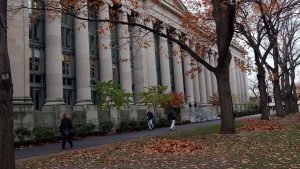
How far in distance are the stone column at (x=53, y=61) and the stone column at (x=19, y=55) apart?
3.98 meters

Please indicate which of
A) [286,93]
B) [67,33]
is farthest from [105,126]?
[286,93]

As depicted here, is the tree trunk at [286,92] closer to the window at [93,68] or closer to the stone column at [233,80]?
the window at [93,68]

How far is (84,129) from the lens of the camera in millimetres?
30828

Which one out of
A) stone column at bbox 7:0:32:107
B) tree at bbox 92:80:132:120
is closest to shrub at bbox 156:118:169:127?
tree at bbox 92:80:132:120

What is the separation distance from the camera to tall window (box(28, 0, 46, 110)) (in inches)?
1356

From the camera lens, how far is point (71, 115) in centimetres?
3275

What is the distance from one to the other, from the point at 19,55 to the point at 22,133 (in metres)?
6.65

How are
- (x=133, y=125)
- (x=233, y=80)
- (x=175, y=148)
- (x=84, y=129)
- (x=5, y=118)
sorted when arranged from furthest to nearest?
(x=233, y=80) → (x=133, y=125) → (x=84, y=129) → (x=175, y=148) → (x=5, y=118)

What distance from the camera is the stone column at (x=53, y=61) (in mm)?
33438

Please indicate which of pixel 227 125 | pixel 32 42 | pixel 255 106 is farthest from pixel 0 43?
pixel 255 106

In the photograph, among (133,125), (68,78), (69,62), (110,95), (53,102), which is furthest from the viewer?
(69,62)

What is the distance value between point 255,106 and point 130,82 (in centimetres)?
5663

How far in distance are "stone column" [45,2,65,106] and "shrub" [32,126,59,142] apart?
19.9 ft

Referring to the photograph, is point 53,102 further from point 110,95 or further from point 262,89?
point 262,89
